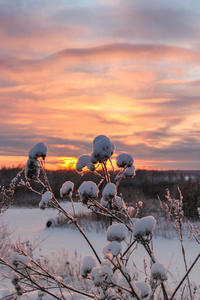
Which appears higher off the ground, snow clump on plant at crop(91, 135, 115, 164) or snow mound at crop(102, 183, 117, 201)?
snow clump on plant at crop(91, 135, 115, 164)

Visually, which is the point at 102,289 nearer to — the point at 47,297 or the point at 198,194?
the point at 47,297

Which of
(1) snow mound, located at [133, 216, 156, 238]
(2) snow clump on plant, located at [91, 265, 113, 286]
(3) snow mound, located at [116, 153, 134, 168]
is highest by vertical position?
(3) snow mound, located at [116, 153, 134, 168]

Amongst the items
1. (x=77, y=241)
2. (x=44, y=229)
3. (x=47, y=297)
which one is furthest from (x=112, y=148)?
(x=44, y=229)

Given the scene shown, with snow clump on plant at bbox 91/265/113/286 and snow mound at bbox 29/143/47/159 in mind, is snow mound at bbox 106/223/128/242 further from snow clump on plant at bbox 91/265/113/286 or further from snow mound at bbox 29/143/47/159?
snow mound at bbox 29/143/47/159

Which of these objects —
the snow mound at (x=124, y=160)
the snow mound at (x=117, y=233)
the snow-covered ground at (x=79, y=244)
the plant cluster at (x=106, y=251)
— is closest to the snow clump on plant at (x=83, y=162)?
the plant cluster at (x=106, y=251)

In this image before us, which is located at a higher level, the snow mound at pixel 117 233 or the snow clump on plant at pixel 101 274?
the snow mound at pixel 117 233

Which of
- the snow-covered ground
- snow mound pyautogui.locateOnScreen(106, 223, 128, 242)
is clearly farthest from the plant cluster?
the snow-covered ground

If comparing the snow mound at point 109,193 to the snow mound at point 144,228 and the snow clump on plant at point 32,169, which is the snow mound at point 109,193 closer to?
the snow mound at point 144,228

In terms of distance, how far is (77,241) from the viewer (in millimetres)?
11461

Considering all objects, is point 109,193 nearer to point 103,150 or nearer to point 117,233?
point 103,150

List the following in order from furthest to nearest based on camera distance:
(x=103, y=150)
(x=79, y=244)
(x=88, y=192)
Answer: (x=79, y=244), (x=103, y=150), (x=88, y=192)

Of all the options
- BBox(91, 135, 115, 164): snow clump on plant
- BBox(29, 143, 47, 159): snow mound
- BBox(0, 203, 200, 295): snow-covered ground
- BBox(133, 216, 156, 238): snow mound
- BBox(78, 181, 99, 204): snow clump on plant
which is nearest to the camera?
BBox(133, 216, 156, 238): snow mound

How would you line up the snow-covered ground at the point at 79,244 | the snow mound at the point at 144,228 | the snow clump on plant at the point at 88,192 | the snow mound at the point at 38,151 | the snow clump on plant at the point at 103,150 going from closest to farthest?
the snow mound at the point at 144,228 < the snow clump on plant at the point at 88,192 < the snow clump on plant at the point at 103,150 < the snow mound at the point at 38,151 < the snow-covered ground at the point at 79,244

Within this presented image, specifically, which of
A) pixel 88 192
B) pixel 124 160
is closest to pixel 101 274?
pixel 88 192
